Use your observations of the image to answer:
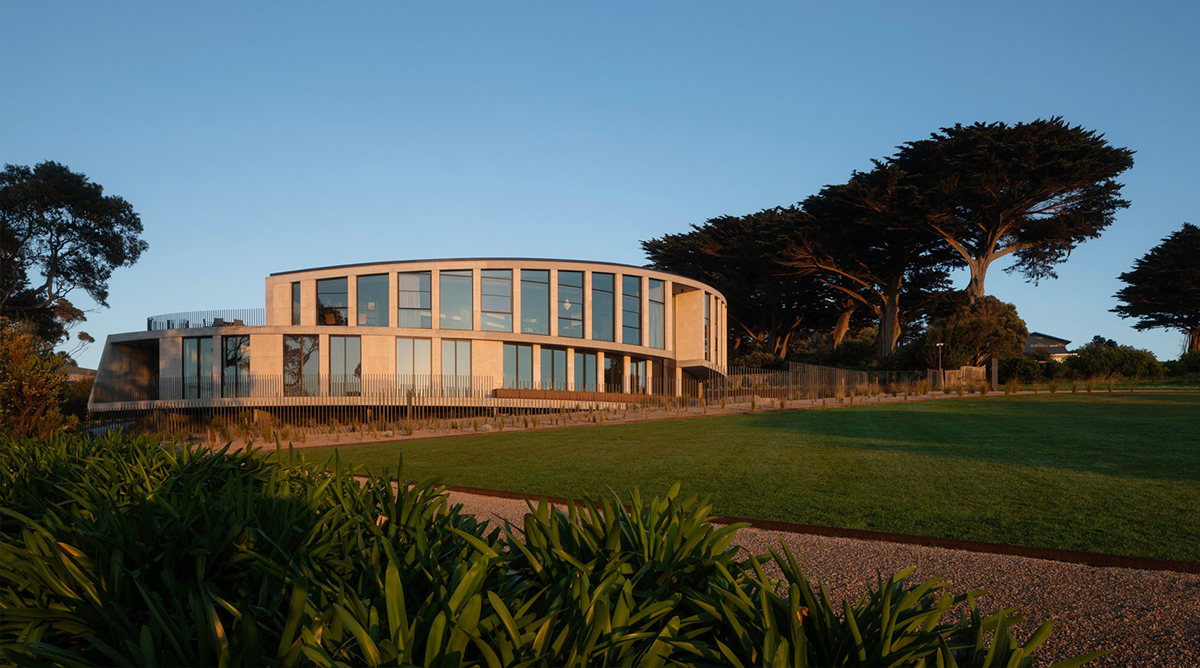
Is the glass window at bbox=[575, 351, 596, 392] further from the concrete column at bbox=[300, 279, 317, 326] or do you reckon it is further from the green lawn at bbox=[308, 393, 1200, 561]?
the green lawn at bbox=[308, 393, 1200, 561]

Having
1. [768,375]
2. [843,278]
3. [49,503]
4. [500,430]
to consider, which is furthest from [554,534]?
[843,278]

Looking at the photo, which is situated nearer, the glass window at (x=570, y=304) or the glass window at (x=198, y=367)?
the glass window at (x=198, y=367)

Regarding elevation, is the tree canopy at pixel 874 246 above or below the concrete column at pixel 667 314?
above

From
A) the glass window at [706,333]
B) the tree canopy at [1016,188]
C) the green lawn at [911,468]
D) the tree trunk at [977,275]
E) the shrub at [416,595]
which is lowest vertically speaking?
the green lawn at [911,468]

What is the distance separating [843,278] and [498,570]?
45.4 meters

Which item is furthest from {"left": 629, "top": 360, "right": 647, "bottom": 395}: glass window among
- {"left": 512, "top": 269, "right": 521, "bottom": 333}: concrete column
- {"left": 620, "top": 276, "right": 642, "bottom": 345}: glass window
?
{"left": 512, "top": 269, "right": 521, "bottom": 333}: concrete column

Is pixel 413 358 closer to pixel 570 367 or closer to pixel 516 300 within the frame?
pixel 516 300

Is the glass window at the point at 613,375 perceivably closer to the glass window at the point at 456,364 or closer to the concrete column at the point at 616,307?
the concrete column at the point at 616,307

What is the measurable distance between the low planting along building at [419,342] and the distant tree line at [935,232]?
32.4 ft

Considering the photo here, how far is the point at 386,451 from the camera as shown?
1295 centimetres

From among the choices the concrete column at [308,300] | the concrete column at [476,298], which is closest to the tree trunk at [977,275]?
the concrete column at [476,298]

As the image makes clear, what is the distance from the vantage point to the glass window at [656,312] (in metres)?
33.8

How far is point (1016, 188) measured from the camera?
35062 mm

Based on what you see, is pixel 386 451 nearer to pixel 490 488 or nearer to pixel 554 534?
pixel 490 488
